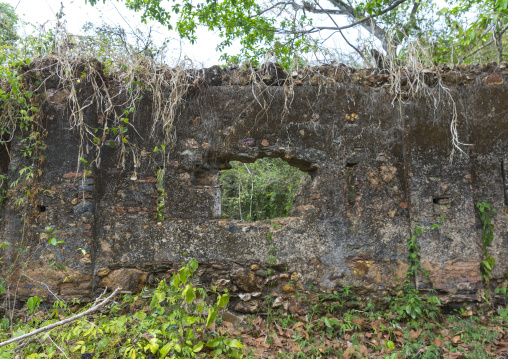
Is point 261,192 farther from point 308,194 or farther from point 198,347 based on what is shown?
point 198,347

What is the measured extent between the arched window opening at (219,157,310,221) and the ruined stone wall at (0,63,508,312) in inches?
93.3

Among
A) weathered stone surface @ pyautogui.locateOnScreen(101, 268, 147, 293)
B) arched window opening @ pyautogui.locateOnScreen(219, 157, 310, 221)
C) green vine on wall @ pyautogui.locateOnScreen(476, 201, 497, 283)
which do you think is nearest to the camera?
weathered stone surface @ pyautogui.locateOnScreen(101, 268, 147, 293)

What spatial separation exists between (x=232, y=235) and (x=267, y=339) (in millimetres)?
965

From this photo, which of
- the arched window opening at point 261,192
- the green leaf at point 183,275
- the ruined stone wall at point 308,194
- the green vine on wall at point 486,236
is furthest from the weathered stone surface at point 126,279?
the green vine on wall at point 486,236

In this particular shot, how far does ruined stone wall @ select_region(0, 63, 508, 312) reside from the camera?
333 centimetres

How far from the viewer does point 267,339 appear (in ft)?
9.85

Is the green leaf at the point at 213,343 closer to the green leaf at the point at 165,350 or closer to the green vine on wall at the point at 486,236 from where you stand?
the green leaf at the point at 165,350

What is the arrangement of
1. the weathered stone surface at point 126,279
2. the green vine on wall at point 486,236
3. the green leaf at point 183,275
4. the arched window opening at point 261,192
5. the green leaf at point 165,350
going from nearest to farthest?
the green leaf at point 165,350, the green leaf at point 183,275, the weathered stone surface at point 126,279, the green vine on wall at point 486,236, the arched window opening at point 261,192

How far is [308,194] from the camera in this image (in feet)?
12.1

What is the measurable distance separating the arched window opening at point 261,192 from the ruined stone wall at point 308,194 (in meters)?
2.37

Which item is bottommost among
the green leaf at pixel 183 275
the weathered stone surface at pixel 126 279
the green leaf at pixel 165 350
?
the green leaf at pixel 165 350

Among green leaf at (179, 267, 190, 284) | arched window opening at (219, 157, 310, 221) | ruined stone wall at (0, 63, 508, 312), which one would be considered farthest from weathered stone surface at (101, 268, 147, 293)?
arched window opening at (219, 157, 310, 221)

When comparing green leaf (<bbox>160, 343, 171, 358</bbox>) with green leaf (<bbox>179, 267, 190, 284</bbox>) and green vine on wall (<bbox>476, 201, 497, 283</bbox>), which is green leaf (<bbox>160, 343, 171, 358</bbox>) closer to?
green leaf (<bbox>179, 267, 190, 284</bbox>)

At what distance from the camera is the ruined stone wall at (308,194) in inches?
131
